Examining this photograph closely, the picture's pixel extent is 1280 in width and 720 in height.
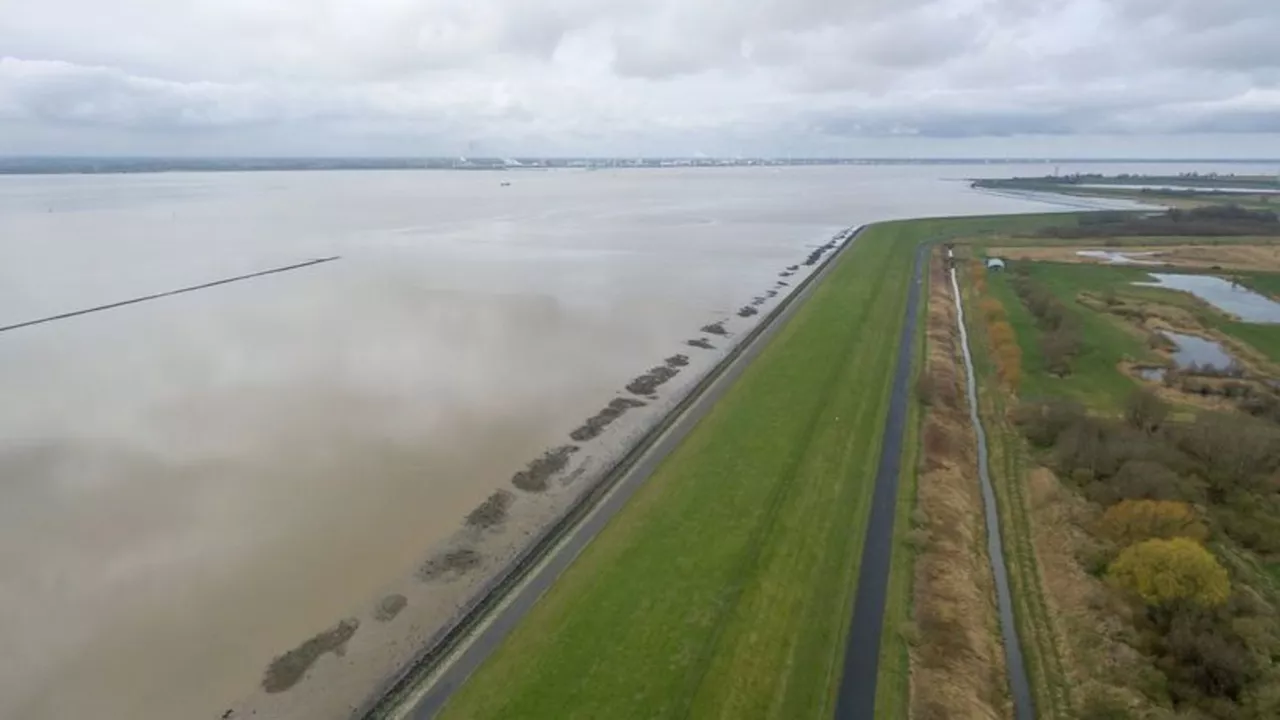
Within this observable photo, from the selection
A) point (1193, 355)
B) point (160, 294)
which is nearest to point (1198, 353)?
point (1193, 355)

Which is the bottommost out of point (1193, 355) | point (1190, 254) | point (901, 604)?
point (901, 604)

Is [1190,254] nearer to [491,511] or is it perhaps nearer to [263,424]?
[491,511]

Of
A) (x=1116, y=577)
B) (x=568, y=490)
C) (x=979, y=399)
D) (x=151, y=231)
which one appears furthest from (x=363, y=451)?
(x=151, y=231)

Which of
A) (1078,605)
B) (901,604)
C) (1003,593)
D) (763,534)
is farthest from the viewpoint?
(763,534)

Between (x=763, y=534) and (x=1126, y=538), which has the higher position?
(x=1126, y=538)

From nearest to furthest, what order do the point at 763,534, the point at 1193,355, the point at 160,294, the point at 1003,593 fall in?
the point at 1003,593, the point at 763,534, the point at 1193,355, the point at 160,294

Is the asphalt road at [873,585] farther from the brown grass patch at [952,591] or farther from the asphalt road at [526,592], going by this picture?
the asphalt road at [526,592]

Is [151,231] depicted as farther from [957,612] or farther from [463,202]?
[957,612]
